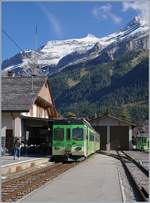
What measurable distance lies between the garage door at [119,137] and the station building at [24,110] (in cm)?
2697

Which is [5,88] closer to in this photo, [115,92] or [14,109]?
[14,109]

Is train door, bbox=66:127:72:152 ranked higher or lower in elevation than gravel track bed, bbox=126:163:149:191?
higher

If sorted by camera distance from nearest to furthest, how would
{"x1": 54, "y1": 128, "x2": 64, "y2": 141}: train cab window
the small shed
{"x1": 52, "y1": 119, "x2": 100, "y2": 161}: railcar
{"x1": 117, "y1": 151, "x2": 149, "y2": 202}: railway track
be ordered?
{"x1": 117, "y1": 151, "x2": 149, "y2": 202}: railway track
{"x1": 52, "y1": 119, "x2": 100, "y2": 161}: railcar
{"x1": 54, "y1": 128, "x2": 64, "y2": 141}: train cab window
the small shed

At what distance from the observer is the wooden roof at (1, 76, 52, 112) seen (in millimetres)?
34844

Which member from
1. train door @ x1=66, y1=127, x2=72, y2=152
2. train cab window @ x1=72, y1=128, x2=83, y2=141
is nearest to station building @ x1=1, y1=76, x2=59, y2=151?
train door @ x1=66, y1=127, x2=72, y2=152

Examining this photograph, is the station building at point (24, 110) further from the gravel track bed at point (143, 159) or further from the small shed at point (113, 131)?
the small shed at point (113, 131)

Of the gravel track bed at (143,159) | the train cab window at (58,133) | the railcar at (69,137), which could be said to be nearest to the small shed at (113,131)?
the gravel track bed at (143,159)

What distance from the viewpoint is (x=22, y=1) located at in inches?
→ 282

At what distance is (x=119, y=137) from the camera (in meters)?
70.9

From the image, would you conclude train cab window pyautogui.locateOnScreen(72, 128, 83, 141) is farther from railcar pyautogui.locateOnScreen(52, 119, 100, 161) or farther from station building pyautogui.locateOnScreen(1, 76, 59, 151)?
station building pyautogui.locateOnScreen(1, 76, 59, 151)

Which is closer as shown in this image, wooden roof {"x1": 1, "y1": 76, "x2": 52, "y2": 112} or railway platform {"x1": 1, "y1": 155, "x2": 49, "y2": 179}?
railway platform {"x1": 1, "y1": 155, "x2": 49, "y2": 179}

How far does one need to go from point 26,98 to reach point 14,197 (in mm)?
25441

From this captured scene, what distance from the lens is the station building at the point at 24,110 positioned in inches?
1366

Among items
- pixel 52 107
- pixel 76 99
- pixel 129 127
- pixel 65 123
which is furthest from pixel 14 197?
pixel 76 99
